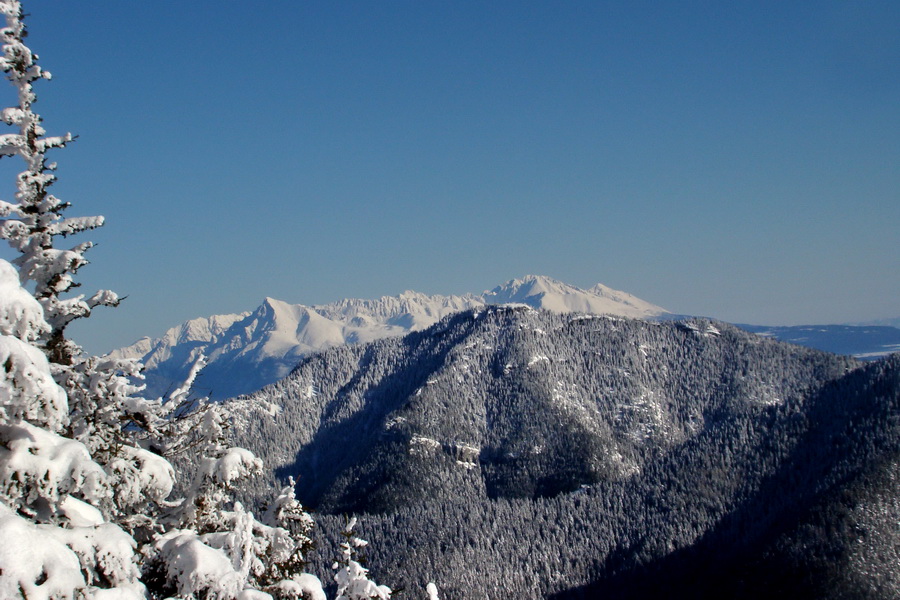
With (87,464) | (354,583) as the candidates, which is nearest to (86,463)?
(87,464)

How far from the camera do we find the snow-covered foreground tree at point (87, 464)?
1193 cm

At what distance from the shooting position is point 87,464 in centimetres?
1258

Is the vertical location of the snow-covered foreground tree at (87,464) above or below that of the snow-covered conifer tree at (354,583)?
above

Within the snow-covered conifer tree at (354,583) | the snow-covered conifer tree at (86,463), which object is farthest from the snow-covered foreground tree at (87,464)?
the snow-covered conifer tree at (354,583)

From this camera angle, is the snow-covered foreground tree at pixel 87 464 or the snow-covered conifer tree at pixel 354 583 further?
the snow-covered conifer tree at pixel 354 583

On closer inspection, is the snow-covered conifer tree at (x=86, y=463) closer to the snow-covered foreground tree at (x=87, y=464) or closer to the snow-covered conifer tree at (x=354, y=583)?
the snow-covered foreground tree at (x=87, y=464)

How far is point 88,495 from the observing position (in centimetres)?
1343

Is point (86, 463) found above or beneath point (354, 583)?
above

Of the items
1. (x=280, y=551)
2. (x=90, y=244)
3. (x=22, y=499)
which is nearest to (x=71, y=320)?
(x=90, y=244)

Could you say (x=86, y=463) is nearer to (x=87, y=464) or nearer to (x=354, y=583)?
(x=87, y=464)

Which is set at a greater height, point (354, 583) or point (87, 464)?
point (87, 464)

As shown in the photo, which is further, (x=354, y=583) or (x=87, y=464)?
(x=354, y=583)

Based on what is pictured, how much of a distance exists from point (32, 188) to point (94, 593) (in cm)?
1034

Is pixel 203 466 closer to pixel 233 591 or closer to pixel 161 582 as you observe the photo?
pixel 161 582
